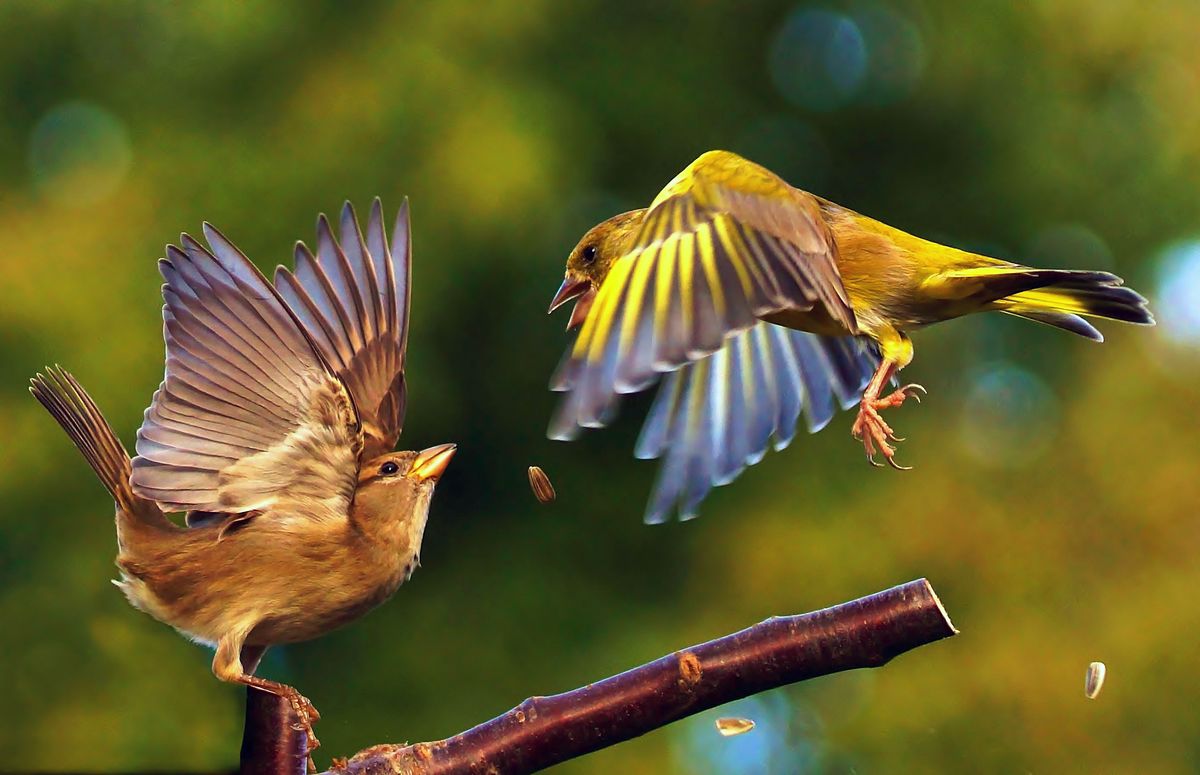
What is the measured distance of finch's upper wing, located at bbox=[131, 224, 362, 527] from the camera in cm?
394

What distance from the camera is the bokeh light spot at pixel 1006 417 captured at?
11.3 m

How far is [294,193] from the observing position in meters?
11.1

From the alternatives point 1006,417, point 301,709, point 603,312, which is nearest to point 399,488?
point 603,312

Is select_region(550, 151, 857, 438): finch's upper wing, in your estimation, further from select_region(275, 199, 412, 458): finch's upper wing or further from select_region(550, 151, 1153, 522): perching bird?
select_region(275, 199, 412, 458): finch's upper wing

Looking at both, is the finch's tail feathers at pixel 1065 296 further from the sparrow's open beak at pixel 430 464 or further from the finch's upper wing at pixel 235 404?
the finch's upper wing at pixel 235 404

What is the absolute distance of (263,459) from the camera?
165 inches

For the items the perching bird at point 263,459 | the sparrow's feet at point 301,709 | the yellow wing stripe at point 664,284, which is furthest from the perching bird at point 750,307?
the sparrow's feet at point 301,709

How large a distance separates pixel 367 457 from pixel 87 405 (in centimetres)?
84

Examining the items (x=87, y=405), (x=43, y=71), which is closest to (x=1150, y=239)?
(x=43, y=71)

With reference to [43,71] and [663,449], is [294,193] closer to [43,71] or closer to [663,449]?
[43,71]

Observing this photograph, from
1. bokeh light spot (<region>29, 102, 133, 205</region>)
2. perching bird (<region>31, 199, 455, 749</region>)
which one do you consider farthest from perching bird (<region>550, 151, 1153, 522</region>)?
bokeh light spot (<region>29, 102, 133, 205</region>)

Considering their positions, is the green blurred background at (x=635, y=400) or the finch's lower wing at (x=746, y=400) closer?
the finch's lower wing at (x=746, y=400)

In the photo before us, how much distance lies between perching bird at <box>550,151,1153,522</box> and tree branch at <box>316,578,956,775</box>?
555mm

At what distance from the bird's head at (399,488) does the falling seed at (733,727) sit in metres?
1.01
